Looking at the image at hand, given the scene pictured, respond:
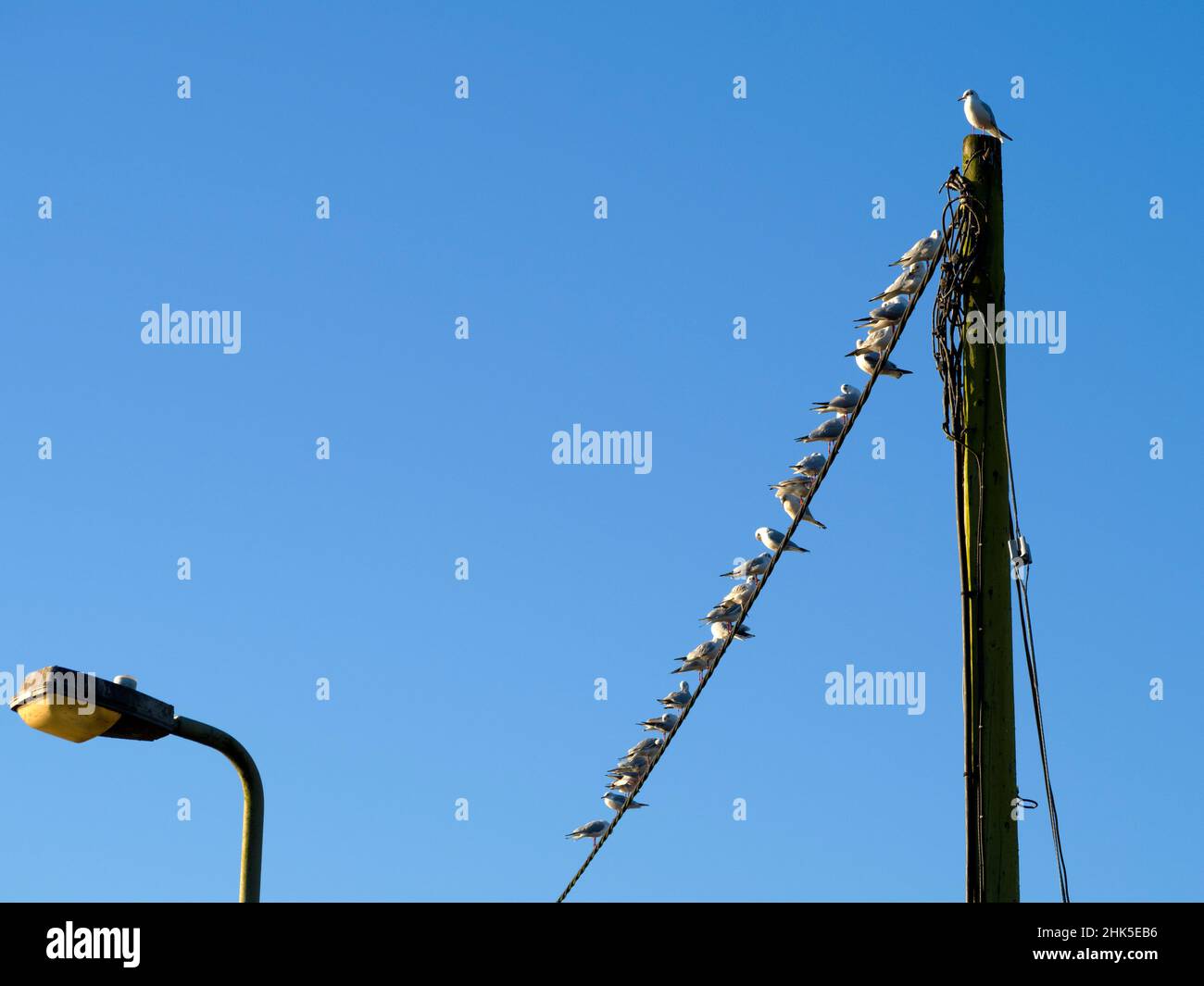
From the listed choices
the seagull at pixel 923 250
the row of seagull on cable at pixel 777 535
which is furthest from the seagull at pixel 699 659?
the seagull at pixel 923 250

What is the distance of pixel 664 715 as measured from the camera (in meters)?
18.2

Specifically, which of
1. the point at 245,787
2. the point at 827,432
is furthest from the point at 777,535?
the point at 245,787

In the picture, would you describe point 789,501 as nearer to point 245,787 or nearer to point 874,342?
point 874,342

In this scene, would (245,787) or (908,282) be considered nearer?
(245,787)

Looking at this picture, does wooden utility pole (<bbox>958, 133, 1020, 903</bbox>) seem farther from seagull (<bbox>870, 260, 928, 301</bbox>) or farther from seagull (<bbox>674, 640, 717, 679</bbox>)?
seagull (<bbox>674, 640, 717, 679</bbox>)

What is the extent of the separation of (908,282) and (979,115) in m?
3.76

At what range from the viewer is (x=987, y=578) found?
10297mm

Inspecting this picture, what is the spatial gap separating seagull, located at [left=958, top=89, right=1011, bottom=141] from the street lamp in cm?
856

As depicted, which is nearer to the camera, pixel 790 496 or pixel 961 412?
pixel 961 412
